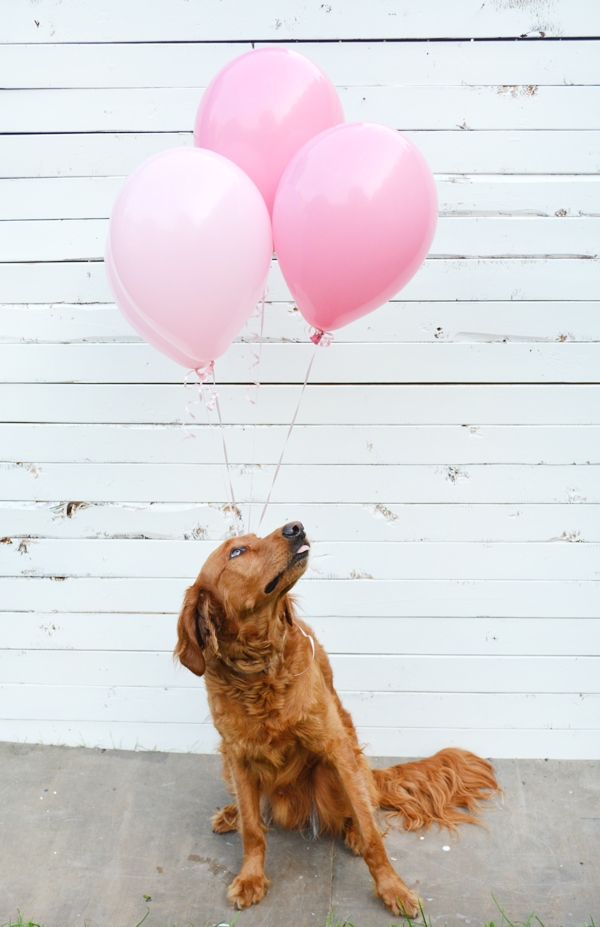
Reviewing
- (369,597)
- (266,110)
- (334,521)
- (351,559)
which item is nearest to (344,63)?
(266,110)

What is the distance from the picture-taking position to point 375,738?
113 inches

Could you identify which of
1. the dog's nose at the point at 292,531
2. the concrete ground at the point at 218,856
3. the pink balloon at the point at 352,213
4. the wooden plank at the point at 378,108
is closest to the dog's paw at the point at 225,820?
the concrete ground at the point at 218,856

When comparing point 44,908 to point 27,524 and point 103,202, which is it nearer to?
point 27,524

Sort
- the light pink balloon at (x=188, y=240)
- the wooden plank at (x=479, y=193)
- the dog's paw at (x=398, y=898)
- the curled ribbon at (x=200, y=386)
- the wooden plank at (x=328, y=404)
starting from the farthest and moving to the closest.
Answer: the wooden plank at (x=328, y=404) < the wooden plank at (x=479, y=193) < the dog's paw at (x=398, y=898) < the curled ribbon at (x=200, y=386) < the light pink balloon at (x=188, y=240)

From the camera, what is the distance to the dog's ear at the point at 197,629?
Result: 2.03 m

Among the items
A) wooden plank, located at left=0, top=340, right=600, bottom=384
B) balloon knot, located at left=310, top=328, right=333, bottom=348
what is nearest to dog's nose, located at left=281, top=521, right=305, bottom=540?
balloon knot, located at left=310, top=328, right=333, bottom=348

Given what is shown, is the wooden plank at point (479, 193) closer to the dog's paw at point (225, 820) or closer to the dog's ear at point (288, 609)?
the dog's ear at point (288, 609)

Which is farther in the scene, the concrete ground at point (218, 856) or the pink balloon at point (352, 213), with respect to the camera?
the concrete ground at point (218, 856)

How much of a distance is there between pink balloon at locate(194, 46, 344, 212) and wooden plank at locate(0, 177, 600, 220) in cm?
75

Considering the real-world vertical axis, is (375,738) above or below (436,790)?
below

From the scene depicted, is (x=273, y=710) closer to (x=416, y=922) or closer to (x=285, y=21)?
(x=416, y=922)

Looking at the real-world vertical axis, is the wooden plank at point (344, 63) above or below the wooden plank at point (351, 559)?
above

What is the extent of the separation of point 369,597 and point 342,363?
0.88m

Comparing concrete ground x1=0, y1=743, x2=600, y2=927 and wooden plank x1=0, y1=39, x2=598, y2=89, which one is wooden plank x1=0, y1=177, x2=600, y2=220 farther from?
concrete ground x1=0, y1=743, x2=600, y2=927
